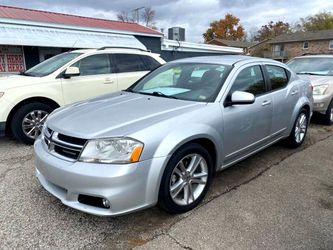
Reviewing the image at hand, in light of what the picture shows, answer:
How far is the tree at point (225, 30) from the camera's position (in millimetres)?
66688

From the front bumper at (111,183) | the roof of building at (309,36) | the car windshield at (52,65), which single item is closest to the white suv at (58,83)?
the car windshield at (52,65)

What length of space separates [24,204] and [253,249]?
242 centimetres

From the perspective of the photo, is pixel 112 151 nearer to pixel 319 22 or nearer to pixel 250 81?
pixel 250 81

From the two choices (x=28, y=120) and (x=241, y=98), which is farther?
(x=28, y=120)

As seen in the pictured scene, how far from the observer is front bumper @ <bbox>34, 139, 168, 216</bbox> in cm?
243

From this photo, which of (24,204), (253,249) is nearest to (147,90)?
(24,204)

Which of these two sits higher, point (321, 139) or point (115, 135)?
point (115, 135)

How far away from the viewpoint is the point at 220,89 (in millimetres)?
3381

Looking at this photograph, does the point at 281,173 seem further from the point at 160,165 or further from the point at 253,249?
the point at 160,165

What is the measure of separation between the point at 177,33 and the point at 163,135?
20.3m

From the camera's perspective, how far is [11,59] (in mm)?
12562

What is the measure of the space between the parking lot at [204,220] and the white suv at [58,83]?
1.32 m

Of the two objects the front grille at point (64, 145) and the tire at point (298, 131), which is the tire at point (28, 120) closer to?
the front grille at point (64, 145)

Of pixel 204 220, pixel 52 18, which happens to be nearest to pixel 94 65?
pixel 204 220
